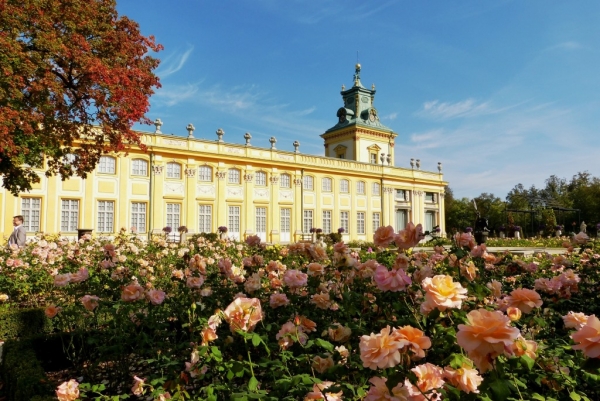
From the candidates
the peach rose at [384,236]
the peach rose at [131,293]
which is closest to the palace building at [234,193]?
the peach rose at [131,293]

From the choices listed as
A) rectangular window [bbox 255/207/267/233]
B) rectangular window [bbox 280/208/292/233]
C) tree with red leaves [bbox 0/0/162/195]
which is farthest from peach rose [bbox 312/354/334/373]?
rectangular window [bbox 280/208/292/233]

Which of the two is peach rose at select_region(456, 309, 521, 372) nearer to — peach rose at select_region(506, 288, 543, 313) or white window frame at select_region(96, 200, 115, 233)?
peach rose at select_region(506, 288, 543, 313)

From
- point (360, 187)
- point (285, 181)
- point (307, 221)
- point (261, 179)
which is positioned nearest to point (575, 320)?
point (261, 179)

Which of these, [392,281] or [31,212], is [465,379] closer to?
[392,281]

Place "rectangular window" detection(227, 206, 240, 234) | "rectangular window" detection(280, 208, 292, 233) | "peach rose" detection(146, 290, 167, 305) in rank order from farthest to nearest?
"rectangular window" detection(280, 208, 292, 233), "rectangular window" detection(227, 206, 240, 234), "peach rose" detection(146, 290, 167, 305)

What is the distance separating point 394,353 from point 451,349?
62 centimetres

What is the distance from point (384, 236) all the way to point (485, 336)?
120 cm

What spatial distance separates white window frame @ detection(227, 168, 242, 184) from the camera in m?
27.2

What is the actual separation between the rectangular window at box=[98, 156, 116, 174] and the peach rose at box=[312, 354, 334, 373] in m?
23.5

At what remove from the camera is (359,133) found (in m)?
38.2

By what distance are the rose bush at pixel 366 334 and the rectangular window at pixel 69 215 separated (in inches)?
791

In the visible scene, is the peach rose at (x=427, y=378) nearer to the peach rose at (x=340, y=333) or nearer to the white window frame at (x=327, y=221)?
the peach rose at (x=340, y=333)

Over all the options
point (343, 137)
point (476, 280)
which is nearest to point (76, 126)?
point (476, 280)

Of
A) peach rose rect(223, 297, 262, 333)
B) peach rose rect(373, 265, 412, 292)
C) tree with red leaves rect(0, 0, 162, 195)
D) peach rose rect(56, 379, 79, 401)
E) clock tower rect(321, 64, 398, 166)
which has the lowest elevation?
peach rose rect(56, 379, 79, 401)
